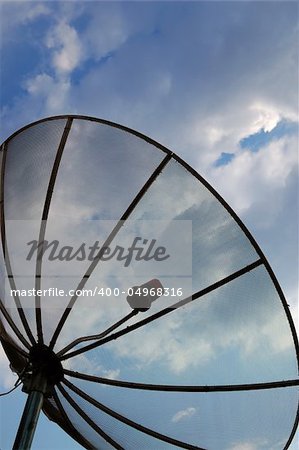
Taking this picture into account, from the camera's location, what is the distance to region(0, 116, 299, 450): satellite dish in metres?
7.97

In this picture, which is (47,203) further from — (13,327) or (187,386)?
(187,386)

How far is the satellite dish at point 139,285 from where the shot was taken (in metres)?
7.97

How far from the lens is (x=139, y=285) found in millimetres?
7934

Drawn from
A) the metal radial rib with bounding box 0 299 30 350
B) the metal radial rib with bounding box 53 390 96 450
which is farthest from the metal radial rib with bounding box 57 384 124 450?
the metal radial rib with bounding box 0 299 30 350

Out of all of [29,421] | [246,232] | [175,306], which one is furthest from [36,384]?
[246,232]

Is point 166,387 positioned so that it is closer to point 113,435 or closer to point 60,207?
point 113,435

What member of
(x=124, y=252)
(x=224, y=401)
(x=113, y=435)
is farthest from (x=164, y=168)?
(x=113, y=435)

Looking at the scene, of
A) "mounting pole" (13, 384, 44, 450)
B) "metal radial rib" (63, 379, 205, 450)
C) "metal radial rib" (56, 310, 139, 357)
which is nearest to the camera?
"mounting pole" (13, 384, 44, 450)

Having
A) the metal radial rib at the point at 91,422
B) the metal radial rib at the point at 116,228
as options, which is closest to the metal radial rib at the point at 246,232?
the metal radial rib at the point at 116,228

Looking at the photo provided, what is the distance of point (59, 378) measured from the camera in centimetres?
723

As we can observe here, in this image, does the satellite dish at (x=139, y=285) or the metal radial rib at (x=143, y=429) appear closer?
the satellite dish at (x=139, y=285)

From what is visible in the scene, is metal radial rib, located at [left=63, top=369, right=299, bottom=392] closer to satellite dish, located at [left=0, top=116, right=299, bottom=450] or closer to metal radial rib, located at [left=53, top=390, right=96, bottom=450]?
satellite dish, located at [left=0, top=116, right=299, bottom=450]

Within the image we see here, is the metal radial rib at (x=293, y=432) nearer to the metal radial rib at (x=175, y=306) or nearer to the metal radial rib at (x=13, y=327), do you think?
the metal radial rib at (x=175, y=306)

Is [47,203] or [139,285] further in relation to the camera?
[47,203]
